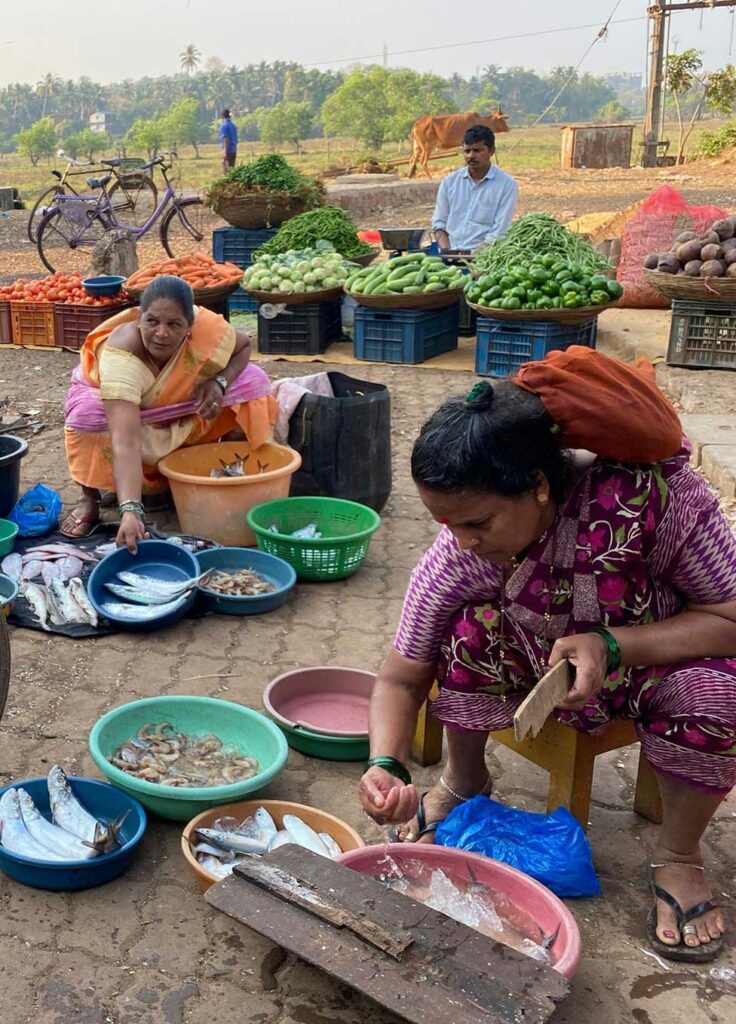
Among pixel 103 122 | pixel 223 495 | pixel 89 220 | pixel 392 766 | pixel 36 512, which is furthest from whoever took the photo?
pixel 103 122

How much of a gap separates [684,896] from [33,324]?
7.25 m

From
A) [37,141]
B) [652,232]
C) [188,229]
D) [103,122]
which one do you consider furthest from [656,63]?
[103,122]

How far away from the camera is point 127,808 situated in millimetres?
2393

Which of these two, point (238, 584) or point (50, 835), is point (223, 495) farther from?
point (50, 835)

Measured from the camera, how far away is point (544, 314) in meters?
6.59

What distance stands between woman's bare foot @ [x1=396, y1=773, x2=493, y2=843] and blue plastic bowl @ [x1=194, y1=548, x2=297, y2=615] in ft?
4.32

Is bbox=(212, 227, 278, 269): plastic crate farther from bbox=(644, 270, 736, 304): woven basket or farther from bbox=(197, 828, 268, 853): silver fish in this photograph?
bbox=(197, 828, 268, 853): silver fish

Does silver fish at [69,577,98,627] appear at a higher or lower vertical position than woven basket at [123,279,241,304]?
lower

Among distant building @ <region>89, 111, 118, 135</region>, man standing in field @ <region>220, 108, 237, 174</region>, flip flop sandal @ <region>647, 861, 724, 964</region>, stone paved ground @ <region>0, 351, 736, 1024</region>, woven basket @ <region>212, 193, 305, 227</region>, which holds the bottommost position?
stone paved ground @ <region>0, 351, 736, 1024</region>

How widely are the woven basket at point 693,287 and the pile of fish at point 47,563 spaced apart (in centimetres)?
421

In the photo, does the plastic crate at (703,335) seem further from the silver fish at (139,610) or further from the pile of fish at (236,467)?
the silver fish at (139,610)

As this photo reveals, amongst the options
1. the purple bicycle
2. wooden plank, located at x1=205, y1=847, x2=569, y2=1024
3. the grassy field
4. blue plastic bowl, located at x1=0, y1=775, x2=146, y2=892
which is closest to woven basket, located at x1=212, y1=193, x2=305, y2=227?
the purple bicycle

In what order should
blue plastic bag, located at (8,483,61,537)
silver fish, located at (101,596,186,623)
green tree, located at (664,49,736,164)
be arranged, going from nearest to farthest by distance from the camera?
1. silver fish, located at (101,596,186,623)
2. blue plastic bag, located at (8,483,61,537)
3. green tree, located at (664,49,736,164)

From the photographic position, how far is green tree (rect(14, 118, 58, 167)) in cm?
5119
